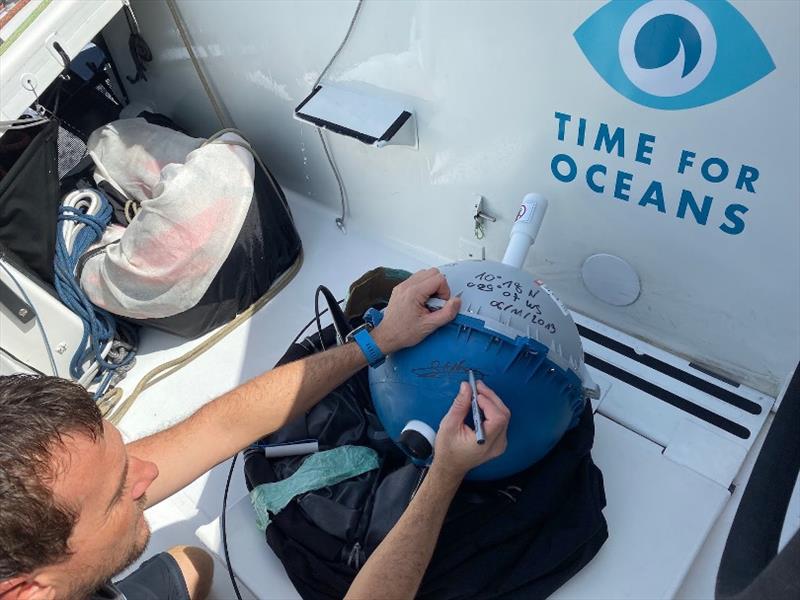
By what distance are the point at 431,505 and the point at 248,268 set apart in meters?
0.92

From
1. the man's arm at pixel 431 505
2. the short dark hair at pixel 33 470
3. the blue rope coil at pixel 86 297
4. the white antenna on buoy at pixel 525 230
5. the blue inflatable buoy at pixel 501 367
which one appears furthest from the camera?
the blue rope coil at pixel 86 297

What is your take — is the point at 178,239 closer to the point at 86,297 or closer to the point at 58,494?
the point at 86,297

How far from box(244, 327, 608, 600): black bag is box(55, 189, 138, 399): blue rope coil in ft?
2.17

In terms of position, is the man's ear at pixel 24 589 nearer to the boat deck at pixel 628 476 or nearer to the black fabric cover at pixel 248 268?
the boat deck at pixel 628 476

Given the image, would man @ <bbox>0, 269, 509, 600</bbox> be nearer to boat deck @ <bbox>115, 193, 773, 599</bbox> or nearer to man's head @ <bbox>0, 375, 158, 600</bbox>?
man's head @ <bbox>0, 375, 158, 600</bbox>

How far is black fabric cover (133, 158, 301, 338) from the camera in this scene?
65.7 inches

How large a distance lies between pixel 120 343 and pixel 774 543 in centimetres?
157

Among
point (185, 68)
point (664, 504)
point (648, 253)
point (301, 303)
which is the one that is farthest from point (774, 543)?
point (185, 68)

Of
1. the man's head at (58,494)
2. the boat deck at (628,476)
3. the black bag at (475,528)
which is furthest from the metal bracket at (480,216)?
the man's head at (58,494)

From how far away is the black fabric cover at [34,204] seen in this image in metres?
1.53

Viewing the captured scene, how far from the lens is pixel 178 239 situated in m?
1.57
